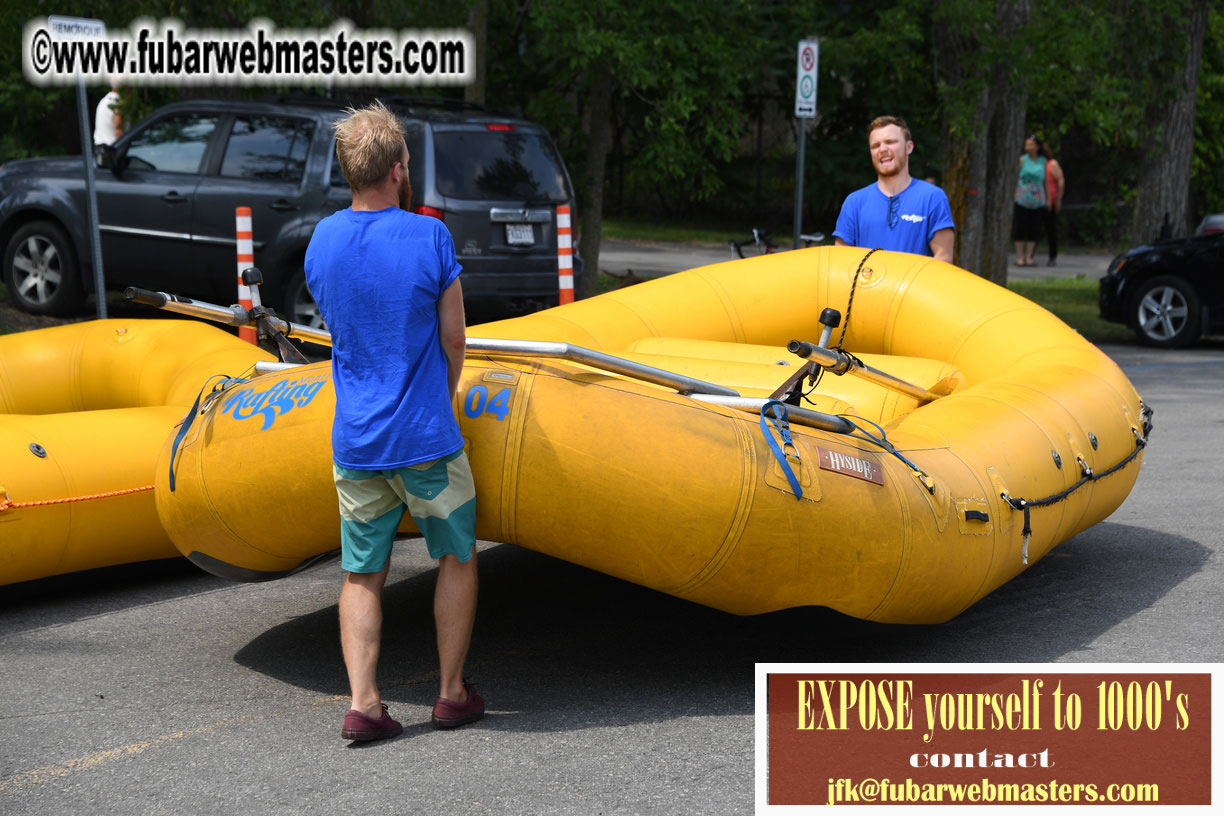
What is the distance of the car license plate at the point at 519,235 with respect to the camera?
1152 cm

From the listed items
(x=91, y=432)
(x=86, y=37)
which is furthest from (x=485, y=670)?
(x=86, y=37)

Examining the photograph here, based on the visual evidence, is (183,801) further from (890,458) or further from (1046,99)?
(1046,99)

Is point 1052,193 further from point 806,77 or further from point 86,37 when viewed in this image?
point 86,37

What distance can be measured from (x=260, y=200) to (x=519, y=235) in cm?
210

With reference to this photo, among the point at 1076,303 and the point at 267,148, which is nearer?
the point at 267,148

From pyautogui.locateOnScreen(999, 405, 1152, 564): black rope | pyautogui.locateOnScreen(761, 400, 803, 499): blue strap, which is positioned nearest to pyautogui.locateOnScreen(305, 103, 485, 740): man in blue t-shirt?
pyautogui.locateOnScreen(761, 400, 803, 499): blue strap

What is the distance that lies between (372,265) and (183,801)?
1.53m

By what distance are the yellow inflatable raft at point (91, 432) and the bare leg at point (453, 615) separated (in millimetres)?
2053

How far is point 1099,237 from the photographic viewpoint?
2909 centimetres

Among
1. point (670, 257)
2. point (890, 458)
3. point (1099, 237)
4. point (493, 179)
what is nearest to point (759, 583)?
point (890, 458)

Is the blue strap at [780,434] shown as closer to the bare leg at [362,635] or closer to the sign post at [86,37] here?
the bare leg at [362,635]

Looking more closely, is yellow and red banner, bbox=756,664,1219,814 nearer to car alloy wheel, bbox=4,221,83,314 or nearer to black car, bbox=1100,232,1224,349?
car alloy wheel, bbox=4,221,83,314

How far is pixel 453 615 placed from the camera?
14.2ft

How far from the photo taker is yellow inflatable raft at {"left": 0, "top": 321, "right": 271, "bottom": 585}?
5609 mm
